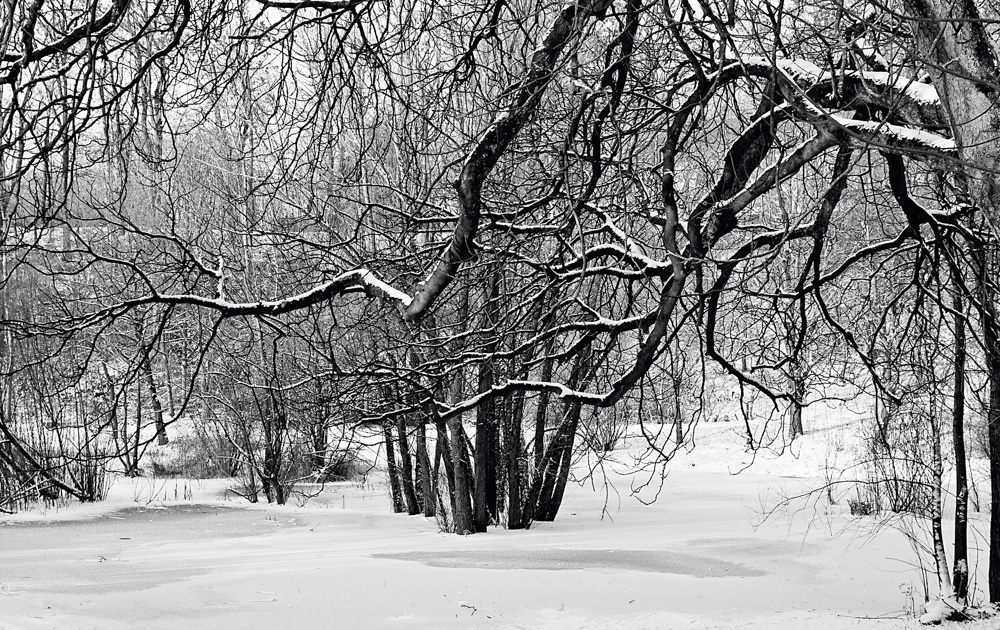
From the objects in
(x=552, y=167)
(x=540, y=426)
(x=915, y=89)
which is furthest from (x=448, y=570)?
(x=915, y=89)

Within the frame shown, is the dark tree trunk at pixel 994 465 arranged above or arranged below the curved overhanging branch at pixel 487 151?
below

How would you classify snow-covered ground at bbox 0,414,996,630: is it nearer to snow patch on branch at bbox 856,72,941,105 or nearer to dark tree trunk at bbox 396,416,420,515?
dark tree trunk at bbox 396,416,420,515

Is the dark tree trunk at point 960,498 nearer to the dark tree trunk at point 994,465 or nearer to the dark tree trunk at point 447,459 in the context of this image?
the dark tree trunk at point 994,465

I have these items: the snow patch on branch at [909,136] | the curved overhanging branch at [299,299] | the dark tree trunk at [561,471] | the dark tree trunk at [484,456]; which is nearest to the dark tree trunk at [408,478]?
the dark tree trunk at [484,456]

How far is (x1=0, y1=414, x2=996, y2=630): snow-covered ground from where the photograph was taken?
6.16 m

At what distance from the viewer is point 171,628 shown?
5680 mm

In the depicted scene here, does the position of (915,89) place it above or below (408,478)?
above

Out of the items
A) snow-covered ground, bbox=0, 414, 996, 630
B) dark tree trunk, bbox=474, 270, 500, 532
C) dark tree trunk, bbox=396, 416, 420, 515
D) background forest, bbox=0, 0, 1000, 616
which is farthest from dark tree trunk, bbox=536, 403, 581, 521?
dark tree trunk, bbox=396, 416, 420, 515

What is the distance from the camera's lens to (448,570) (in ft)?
25.8

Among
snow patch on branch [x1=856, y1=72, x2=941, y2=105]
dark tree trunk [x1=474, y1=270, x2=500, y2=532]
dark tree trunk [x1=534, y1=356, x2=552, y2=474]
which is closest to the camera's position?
snow patch on branch [x1=856, y1=72, x2=941, y2=105]

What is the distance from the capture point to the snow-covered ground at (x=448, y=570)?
6.16 m

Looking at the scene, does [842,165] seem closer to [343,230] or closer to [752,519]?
[752,519]

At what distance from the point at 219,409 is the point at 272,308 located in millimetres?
13287

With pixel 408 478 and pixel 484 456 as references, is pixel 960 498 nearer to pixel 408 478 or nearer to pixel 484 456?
pixel 484 456
